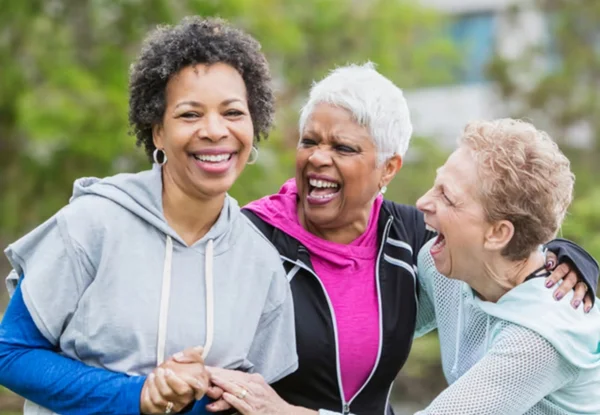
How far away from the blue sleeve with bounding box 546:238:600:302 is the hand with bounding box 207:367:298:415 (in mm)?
1052

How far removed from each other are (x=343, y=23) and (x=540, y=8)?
286cm

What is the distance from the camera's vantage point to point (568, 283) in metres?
3.19

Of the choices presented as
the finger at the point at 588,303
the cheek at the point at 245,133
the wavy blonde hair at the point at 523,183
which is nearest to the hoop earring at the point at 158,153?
the cheek at the point at 245,133

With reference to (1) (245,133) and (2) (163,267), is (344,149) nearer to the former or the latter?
(1) (245,133)

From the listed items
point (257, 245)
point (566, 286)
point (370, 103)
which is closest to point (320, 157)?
point (370, 103)

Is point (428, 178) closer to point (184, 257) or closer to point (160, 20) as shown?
point (160, 20)

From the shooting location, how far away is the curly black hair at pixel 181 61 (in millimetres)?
3088

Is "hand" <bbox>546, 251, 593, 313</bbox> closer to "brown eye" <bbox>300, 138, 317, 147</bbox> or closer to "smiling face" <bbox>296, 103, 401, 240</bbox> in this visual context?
"smiling face" <bbox>296, 103, 401, 240</bbox>

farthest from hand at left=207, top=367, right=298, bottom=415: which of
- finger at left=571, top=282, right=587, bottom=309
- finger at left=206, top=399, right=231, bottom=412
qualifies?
finger at left=571, top=282, right=587, bottom=309

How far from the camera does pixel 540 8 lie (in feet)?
47.9

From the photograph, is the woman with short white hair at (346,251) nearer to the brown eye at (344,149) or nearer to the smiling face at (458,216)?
the brown eye at (344,149)

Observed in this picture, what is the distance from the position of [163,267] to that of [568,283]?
4.17ft

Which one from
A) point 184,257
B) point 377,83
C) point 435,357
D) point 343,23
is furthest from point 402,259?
point 343,23

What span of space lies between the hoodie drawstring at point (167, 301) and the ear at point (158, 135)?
0.30 meters
